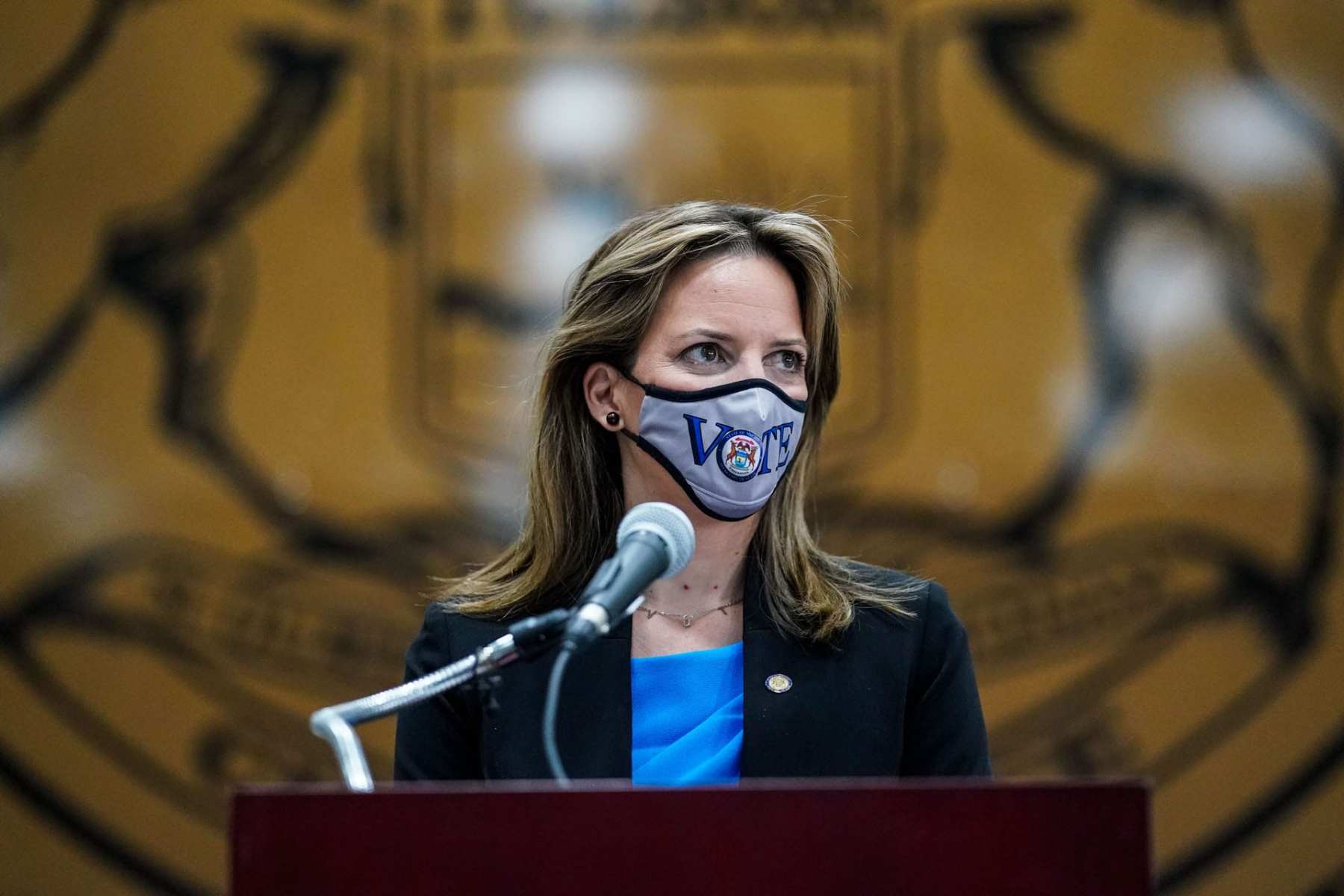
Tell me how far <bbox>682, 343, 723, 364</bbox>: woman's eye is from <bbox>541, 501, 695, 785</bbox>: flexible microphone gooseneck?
1.64 feet

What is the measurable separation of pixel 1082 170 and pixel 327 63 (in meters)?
2.20

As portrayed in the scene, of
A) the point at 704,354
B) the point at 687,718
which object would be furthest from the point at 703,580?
the point at 704,354

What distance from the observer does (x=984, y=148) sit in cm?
421

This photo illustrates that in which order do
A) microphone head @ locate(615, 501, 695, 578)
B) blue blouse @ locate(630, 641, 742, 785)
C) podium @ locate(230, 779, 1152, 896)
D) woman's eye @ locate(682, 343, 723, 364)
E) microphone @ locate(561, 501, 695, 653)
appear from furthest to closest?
woman's eye @ locate(682, 343, 723, 364), blue blouse @ locate(630, 641, 742, 785), microphone head @ locate(615, 501, 695, 578), microphone @ locate(561, 501, 695, 653), podium @ locate(230, 779, 1152, 896)

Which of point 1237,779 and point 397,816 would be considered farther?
point 1237,779

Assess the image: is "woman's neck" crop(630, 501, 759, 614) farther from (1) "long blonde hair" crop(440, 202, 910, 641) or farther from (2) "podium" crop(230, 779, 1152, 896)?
(2) "podium" crop(230, 779, 1152, 896)

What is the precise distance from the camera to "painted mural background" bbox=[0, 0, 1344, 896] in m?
4.10

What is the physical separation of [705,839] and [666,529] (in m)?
0.40

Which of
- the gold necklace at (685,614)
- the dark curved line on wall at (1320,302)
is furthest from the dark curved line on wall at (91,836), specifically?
the dark curved line on wall at (1320,302)

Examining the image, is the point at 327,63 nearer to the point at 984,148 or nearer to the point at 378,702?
the point at 984,148

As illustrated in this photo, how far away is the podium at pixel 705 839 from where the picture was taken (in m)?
1.22

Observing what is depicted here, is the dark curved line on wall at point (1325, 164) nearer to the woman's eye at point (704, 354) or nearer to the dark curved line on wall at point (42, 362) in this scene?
the woman's eye at point (704, 354)

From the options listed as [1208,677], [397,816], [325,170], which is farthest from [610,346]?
[1208,677]

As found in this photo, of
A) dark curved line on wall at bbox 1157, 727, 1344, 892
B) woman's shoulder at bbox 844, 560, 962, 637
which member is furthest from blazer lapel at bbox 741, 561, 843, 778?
dark curved line on wall at bbox 1157, 727, 1344, 892
